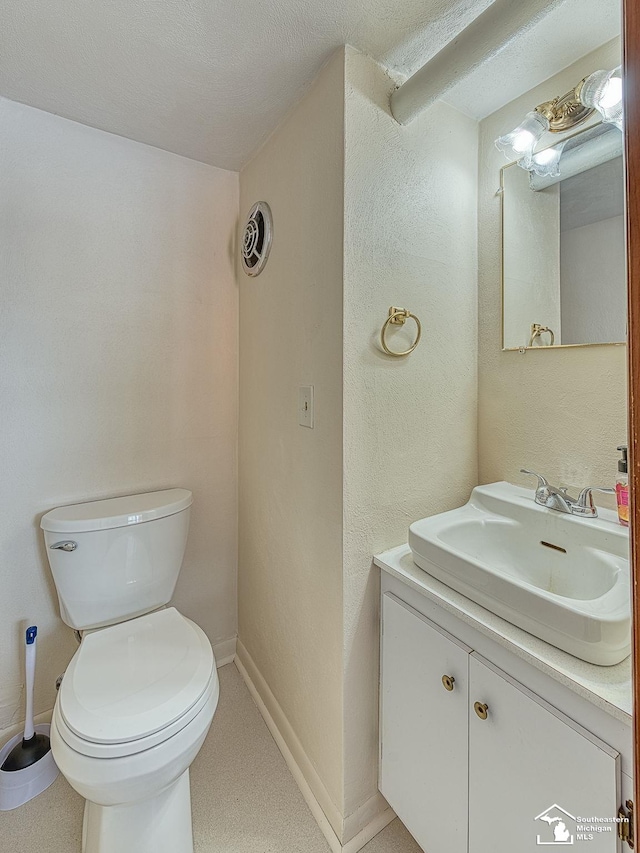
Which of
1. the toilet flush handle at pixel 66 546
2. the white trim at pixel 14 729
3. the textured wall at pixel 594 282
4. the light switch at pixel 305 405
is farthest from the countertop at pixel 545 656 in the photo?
the white trim at pixel 14 729

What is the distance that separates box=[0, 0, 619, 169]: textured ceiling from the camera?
93 cm

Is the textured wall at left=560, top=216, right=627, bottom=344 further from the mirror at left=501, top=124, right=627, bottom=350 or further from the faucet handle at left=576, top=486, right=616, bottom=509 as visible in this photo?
the faucet handle at left=576, top=486, right=616, bottom=509

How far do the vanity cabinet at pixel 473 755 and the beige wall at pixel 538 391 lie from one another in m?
0.60

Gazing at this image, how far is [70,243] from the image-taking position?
1.39 m

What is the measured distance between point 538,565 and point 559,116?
1.22 m

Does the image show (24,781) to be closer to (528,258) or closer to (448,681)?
(448,681)

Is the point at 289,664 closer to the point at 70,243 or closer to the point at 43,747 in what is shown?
the point at 43,747

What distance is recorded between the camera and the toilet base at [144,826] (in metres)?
0.96

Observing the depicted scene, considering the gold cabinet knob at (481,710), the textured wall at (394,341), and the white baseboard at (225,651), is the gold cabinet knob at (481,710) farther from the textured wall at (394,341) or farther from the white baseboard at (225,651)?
the white baseboard at (225,651)

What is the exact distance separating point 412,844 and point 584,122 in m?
2.03

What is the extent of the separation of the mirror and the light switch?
662 millimetres

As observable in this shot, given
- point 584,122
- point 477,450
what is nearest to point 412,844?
point 477,450

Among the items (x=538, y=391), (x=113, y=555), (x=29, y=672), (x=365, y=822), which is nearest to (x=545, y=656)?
(x=538, y=391)

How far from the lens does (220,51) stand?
106 cm
